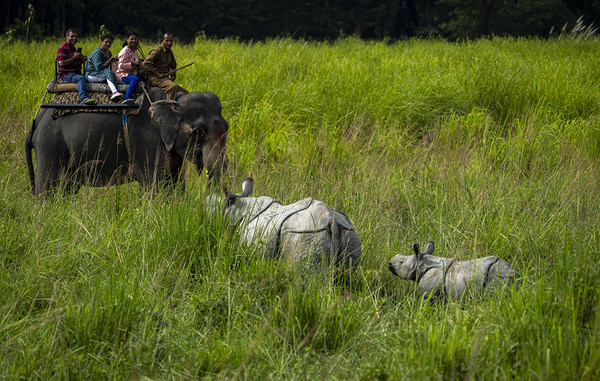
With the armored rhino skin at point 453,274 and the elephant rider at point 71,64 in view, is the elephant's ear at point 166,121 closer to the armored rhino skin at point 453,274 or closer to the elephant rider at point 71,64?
the elephant rider at point 71,64

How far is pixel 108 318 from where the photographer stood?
2.58 metres

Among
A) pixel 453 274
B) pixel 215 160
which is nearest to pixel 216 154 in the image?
pixel 215 160

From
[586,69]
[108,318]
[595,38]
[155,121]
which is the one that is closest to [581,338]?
[108,318]

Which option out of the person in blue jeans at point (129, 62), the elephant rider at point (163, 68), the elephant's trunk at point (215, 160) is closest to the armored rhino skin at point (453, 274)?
the elephant's trunk at point (215, 160)

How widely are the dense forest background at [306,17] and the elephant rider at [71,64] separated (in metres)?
14.3

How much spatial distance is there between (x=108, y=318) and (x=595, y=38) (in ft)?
35.7

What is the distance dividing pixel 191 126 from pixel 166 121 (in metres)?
0.17

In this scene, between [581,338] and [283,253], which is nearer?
[581,338]

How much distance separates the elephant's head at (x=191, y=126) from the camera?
4.23 metres

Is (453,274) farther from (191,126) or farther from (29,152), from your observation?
(29,152)

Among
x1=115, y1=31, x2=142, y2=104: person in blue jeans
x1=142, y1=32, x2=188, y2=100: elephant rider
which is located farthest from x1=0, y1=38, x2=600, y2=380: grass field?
x1=115, y1=31, x2=142, y2=104: person in blue jeans

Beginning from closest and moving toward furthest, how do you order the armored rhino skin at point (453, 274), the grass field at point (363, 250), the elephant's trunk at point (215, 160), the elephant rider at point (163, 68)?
the grass field at point (363, 250), the armored rhino skin at point (453, 274), the elephant's trunk at point (215, 160), the elephant rider at point (163, 68)

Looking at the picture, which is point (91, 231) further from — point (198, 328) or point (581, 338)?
point (581, 338)

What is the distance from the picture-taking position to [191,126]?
4.25 metres
